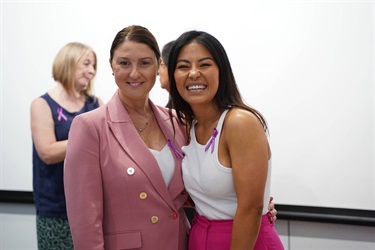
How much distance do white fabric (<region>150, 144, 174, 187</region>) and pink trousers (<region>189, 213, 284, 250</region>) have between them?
0.22m

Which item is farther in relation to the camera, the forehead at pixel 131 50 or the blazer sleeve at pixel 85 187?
the forehead at pixel 131 50

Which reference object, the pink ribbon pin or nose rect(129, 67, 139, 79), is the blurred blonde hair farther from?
nose rect(129, 67, 139, 79)

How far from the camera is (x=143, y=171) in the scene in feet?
5.37

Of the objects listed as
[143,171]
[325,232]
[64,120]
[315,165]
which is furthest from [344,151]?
[64,120]

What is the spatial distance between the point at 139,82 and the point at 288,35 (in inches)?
55.0

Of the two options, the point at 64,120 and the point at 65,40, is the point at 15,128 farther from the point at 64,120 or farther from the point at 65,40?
the point at 64,120

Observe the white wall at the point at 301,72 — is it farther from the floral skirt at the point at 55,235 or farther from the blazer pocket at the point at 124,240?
the blazer pocket at the point at 124,240

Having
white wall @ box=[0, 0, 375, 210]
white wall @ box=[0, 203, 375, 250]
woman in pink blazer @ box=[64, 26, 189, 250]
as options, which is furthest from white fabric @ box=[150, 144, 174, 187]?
white wall @ box=[0, 203, 375, 250]

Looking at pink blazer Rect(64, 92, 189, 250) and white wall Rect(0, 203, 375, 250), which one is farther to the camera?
white wall Rect(0, 203, 375, 250)

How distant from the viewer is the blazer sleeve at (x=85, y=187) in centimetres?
156

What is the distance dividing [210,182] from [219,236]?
0.22 metres

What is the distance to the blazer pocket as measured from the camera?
1620 mm

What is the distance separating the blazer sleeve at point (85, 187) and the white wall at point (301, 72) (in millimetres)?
1498

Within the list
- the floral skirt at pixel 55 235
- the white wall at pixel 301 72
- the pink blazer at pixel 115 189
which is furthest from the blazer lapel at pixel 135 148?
the white wall at pixel 301 72
